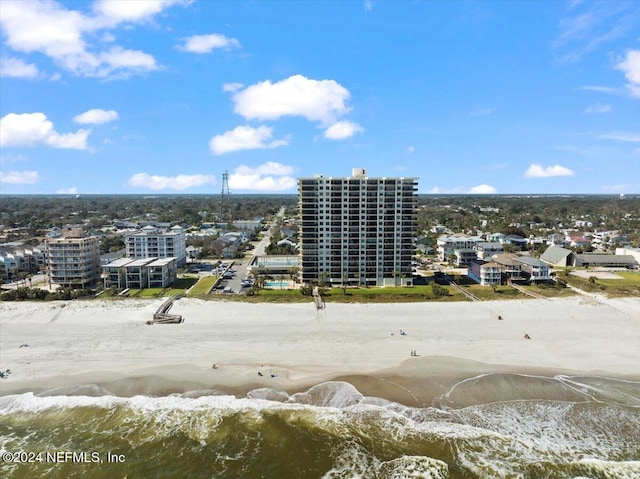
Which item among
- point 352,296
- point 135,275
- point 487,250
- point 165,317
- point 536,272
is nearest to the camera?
point 165,317

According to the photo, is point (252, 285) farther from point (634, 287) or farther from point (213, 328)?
point (634, 287)

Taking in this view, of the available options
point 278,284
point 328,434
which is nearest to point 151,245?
point 278,284

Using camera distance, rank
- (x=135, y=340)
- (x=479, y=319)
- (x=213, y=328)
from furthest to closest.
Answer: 1. (x=479, y=319)
2. (x=213, y=328)
3. (x=135, y=340)

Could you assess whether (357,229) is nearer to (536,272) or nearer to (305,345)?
(305,345)

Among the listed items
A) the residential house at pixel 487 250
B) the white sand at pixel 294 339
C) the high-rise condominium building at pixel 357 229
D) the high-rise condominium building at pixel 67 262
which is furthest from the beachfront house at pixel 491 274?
the high-rise condominium building at pixel 67 262

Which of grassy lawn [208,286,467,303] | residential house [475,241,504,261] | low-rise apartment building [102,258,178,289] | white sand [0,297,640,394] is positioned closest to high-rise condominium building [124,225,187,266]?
low-rise apartment building [102,258,178,289]

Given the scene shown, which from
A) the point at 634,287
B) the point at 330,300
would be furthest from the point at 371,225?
the point at 634,287

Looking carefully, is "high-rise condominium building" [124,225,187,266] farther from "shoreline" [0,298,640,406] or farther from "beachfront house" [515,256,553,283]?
"beachfront house" [515,256,553,283]
